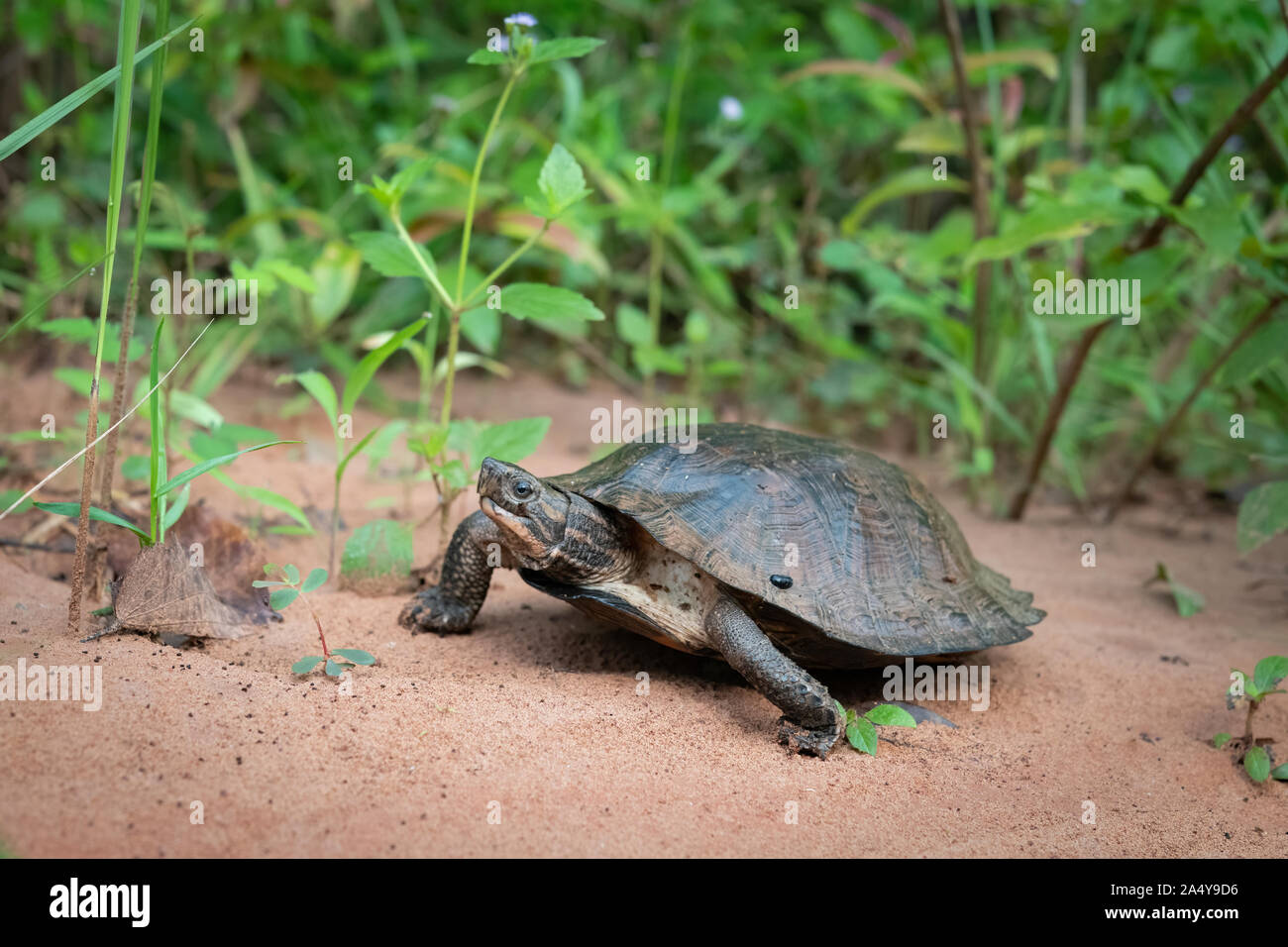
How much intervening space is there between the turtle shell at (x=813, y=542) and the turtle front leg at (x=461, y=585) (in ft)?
0.97

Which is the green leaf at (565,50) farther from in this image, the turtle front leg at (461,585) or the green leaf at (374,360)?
the turtle front leg at (461,585)

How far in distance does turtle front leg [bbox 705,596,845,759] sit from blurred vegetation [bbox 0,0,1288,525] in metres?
1.51

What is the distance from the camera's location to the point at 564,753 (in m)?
2.26

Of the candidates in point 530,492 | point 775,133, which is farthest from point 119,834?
point 775,133

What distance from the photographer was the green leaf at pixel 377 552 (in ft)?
10.2

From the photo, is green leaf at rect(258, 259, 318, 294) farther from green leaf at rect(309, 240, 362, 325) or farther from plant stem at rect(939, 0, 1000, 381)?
plant stem at rect(939, 0, 1000, 381)

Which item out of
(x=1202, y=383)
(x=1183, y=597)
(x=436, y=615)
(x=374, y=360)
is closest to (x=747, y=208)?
(x=1202, y=383)

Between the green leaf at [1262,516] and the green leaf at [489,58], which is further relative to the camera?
the green leaf at [1262,516]

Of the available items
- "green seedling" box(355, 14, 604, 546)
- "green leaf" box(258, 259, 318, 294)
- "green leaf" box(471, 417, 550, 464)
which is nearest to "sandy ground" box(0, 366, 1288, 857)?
"green leaf" box(471, 417, 550, 464)

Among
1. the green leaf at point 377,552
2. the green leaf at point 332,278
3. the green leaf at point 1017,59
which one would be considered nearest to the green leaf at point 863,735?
the green leaf at point 377,552

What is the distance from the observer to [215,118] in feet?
19.9

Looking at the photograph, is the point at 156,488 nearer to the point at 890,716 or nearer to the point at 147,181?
the point at 147,181

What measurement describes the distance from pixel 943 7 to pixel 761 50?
327cm
